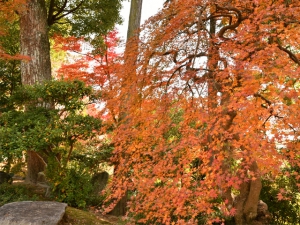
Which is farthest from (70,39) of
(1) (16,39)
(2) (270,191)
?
(2) (270,191)

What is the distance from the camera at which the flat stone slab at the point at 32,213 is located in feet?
15.6

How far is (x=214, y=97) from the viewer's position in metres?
4.45

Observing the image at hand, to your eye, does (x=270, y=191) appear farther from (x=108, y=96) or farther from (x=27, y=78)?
(x=27, y=78)

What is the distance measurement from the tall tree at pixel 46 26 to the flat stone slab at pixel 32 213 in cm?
190

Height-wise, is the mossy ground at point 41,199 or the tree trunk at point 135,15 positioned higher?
the tree trunk at point 135,15

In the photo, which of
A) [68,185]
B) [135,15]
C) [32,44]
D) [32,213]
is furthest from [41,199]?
[135,15]

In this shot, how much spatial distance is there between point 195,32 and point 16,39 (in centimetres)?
596

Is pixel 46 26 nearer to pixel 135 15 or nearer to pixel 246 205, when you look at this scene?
pixel 135 15

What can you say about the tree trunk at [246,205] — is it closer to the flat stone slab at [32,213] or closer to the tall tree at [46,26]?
the flat stone slab at [32,213]

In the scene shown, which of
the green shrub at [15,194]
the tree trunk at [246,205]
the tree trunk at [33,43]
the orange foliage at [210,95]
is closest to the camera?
the orange foliage at [210,95]

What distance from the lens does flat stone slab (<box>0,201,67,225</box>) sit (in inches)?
187

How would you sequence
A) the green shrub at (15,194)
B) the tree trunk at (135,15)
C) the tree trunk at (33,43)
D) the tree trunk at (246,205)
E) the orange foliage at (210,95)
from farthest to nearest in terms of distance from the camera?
1. the tree trunk at (33,43)
2. the tree trunk at (135,15)
3. the green shrub at (15,194)
4. the tree trunk at (246,205)
5. the orange foliage at (210,95)

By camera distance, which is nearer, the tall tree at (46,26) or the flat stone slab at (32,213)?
the flat stone slab at (32,213)

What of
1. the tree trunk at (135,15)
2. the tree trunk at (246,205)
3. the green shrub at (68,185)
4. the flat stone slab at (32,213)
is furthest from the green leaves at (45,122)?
the tree trunk at (246,205)
